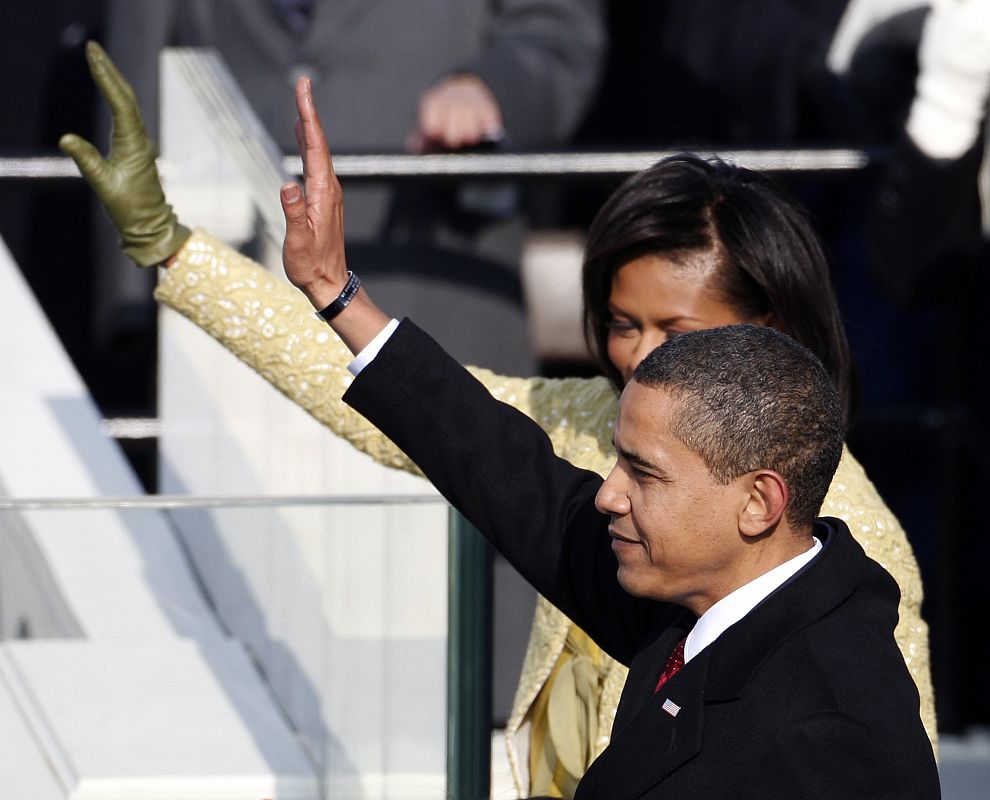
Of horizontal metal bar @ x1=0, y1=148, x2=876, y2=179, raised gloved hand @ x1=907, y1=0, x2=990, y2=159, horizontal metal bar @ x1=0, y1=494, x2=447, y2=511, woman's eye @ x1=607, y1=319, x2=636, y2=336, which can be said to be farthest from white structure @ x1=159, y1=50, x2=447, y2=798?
raised gloved hand @ x1=907, y1=0, x2=990, y2=159

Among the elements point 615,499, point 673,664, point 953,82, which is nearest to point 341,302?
point 615,499

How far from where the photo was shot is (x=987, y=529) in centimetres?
412

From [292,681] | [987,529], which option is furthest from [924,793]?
[987,529]

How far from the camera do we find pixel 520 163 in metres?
3.16

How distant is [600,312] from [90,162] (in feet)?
2.14

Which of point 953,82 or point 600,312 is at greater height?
point 953,82

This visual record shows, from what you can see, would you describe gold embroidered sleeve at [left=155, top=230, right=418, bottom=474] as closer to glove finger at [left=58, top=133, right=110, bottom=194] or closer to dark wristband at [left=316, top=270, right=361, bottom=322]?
glove finger at [left=58, top=133, right=110, bottom=194]

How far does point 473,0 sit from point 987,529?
1779 millimetres

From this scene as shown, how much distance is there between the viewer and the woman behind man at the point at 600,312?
6.54 feet

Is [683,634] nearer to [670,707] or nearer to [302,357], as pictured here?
[670,707]

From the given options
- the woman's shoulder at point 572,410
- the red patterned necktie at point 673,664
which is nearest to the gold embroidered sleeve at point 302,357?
the woman's shoulder at point 572,410

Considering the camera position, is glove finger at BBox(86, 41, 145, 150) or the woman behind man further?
glove finger at BBox(86, 41, 145, 150)

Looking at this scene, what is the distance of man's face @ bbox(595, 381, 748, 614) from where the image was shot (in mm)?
1462

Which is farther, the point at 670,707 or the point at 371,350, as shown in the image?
the point at 371,350
